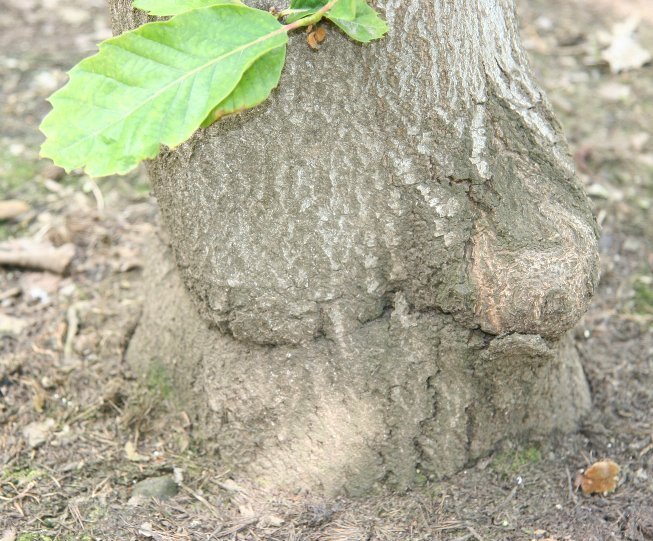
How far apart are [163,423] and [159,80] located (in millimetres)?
1051

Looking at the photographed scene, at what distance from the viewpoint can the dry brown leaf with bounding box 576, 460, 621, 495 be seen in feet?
6.56

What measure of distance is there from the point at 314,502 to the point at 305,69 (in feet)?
3.51

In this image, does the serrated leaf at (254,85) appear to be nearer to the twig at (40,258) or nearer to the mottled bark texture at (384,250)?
the mottled bark texture at (384,250)

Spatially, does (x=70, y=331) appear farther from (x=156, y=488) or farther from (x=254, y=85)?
(x=254, y=85)

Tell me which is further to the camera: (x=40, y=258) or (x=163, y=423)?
(x=40, y=258)

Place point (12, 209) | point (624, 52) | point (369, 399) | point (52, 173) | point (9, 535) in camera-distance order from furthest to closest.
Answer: point (624, 52)
point (52, 173)
point (12, 209)
point (369, 399)
point (9, 535)

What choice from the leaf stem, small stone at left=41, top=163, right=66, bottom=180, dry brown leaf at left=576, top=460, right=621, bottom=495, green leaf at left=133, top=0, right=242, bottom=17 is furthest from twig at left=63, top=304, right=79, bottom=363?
dry brown leaf at left=576, top=460, right=621, bottom=495

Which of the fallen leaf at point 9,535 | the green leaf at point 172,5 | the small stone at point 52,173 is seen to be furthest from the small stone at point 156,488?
the small stone at point 52,173

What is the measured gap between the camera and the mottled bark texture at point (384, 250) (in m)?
1.71

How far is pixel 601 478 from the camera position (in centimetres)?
200

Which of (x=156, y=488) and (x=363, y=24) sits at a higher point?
(x=363, y=24)

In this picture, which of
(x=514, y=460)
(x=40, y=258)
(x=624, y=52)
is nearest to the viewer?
(x=514, y=460)

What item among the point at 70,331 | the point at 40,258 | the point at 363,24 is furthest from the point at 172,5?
the point at 40,258

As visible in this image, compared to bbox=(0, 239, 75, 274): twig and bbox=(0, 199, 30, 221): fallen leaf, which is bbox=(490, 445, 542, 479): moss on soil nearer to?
bbox=(0, 239, 75, 274): twig
